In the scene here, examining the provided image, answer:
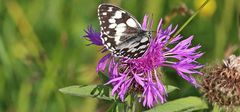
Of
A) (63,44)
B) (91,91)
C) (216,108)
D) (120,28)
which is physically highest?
(120,28)

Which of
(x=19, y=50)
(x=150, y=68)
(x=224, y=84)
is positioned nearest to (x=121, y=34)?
(x=150, y=68)

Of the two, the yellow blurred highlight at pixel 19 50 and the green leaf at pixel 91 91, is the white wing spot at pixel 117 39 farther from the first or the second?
the yellow blurred highlight at pixel 19 50

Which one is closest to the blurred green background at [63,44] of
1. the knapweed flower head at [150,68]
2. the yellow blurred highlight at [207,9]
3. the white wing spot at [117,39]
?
the yellow blurred highlight at [207,9]

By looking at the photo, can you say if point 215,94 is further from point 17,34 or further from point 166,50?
point 17,34

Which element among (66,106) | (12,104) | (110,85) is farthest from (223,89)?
(12,104)

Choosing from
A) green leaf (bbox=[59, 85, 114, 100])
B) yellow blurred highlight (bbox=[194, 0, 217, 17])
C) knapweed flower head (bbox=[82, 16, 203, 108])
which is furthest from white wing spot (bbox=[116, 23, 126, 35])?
yellow blurred highlight (bbox=[194, 0, 217, 17])

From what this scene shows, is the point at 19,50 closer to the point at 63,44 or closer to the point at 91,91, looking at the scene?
the point at 63,44
